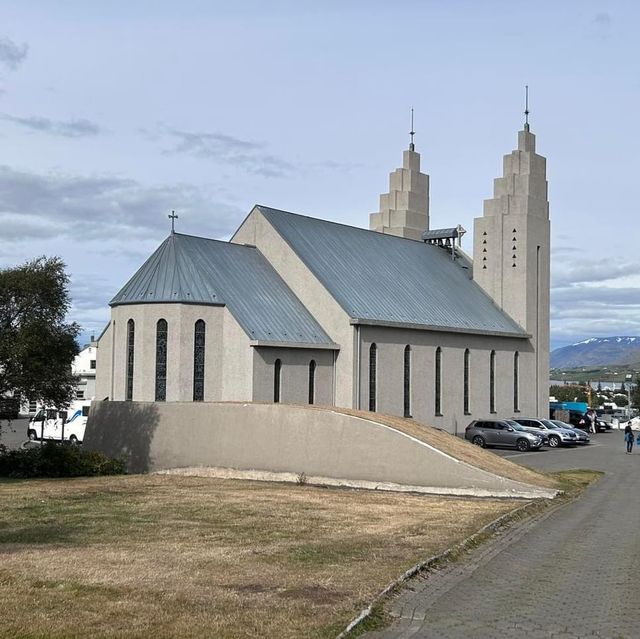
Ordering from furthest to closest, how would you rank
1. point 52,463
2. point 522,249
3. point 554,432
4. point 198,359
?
point 522,249 → point 554,432 → point 198,359 → point 52,463

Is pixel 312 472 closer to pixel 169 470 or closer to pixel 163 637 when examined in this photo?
pixel 169 470

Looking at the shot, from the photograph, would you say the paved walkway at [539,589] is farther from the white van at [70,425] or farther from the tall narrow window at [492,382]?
the tall narrow window at [492,382]

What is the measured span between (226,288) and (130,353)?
539cm

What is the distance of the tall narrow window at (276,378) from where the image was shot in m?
42.0

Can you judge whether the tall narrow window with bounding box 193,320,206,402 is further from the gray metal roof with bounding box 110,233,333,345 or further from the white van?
the white van

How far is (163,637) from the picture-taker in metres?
9.91

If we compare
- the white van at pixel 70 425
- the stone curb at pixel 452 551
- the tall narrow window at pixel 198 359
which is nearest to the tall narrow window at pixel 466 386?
the tall narrow window at pixel 198 359

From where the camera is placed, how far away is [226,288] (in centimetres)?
4312

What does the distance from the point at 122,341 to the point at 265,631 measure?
32.8 metres

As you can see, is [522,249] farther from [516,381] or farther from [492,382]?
[492,382]

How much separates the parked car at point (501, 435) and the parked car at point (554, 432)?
2039mm

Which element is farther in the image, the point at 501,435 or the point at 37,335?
the point at 501,435

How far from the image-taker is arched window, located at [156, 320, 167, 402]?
4056cm

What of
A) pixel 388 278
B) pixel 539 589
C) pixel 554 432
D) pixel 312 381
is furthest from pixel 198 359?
pixel 539 589
